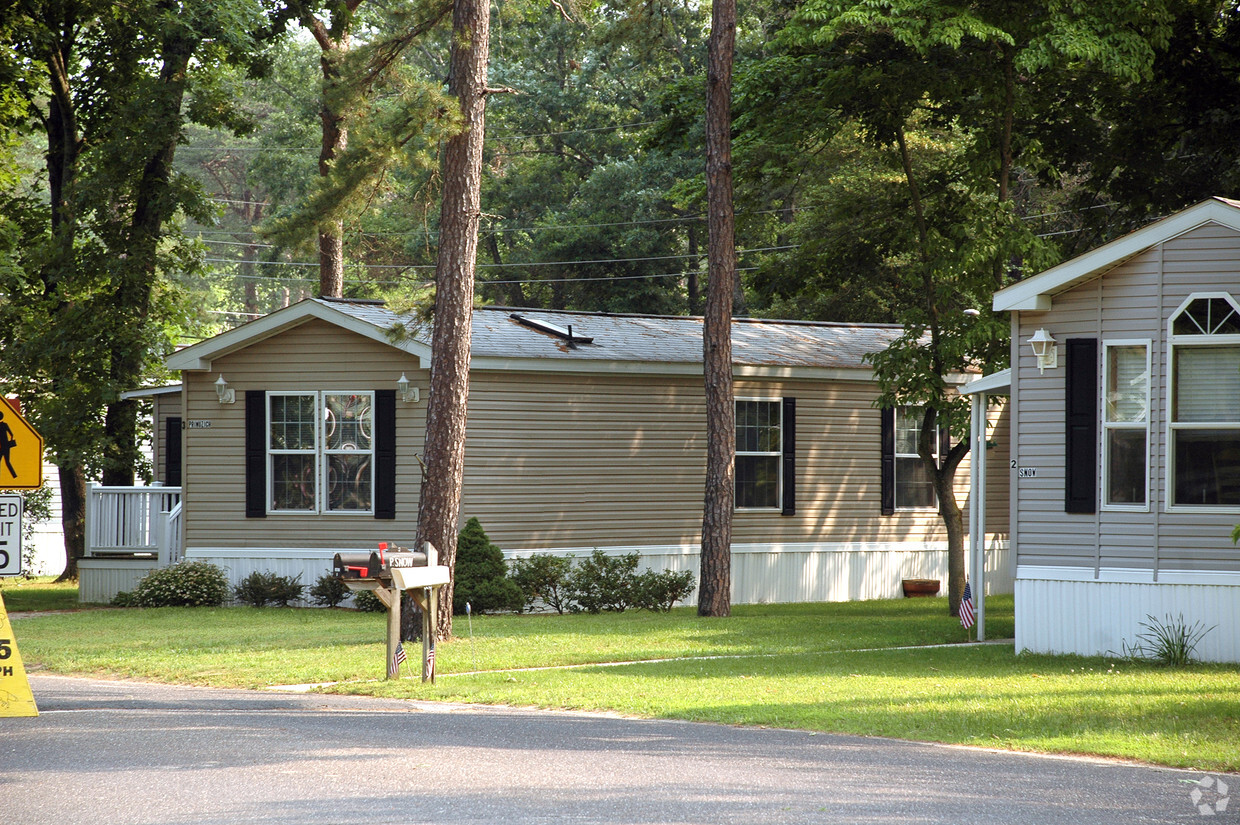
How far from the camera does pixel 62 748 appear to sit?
310 inches

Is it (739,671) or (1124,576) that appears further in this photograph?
(1124,576)

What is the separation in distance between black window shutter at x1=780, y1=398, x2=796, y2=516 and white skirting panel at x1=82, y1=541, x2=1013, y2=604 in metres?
0.74

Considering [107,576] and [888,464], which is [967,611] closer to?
[888,464]

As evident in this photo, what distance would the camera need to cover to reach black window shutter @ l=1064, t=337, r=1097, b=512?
1230 cm

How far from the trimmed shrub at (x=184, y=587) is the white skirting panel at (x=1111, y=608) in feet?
36.0

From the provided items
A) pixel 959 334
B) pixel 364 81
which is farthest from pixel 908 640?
pixel 364 81

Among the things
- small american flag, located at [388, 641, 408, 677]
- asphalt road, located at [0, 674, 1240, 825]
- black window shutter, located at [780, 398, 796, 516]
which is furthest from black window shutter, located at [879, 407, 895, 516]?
asphalt road, located at [0, 674, 1240, 825]

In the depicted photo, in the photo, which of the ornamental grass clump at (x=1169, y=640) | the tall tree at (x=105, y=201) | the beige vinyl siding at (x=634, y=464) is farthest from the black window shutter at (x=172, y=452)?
the ornamental grass clump at (x=1169, y=640)

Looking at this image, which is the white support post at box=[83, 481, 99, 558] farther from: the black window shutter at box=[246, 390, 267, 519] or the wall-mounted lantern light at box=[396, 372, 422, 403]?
the wall-mounted lantern light at box=[396, 372, 422, 403]

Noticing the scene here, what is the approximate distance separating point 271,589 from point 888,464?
9.81m

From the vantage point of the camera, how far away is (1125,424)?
1216 cm

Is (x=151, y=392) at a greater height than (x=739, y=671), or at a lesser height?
greater

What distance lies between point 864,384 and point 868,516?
2.15m

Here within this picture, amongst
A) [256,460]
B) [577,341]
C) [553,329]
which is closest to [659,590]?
[577,341]
